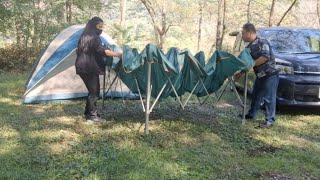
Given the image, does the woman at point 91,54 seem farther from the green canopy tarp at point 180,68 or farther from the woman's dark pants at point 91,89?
the green canopy tarp at point 180,68

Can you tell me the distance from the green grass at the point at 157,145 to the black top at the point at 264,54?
86 centimetres

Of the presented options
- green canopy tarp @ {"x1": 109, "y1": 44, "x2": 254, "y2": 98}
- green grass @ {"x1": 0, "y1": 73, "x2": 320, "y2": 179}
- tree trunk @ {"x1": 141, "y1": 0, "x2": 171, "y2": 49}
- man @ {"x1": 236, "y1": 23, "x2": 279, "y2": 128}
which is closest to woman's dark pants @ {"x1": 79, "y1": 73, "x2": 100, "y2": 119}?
green grass @ {"x1": 0, "y1": 73, "x2": 320, "y2": 179}

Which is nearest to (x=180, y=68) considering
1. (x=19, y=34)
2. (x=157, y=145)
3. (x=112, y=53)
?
(x=112, y=53)

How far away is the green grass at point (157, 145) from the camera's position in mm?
4742

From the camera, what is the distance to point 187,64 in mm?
6379

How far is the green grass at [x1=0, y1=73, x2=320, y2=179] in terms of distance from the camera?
15.6 feet

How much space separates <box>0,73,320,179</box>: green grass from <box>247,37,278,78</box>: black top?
0.86m

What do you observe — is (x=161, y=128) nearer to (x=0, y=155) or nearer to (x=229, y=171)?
(x=229, y=171)

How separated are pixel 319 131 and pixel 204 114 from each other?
188 cm

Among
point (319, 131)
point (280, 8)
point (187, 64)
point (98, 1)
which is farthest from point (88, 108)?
point (280, 8)

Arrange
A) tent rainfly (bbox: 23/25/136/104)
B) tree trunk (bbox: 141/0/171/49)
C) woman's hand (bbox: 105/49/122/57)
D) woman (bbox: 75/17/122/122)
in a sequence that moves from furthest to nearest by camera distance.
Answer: tree trunk (bbox: 141/0/171/49), tent rainfly (bbox: 23/25/136/104), woman (bbox: 75/17/122/122), woman's hand (bbox: 105/49/122/57)

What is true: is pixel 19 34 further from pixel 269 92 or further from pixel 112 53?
pixel 269 92

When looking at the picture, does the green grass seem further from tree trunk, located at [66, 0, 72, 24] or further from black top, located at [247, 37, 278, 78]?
tree trunk, located at [66, 0, 72, 24]

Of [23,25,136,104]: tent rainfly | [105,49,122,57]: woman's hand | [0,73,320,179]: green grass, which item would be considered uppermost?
[105,49,122,57]: woman's hand
